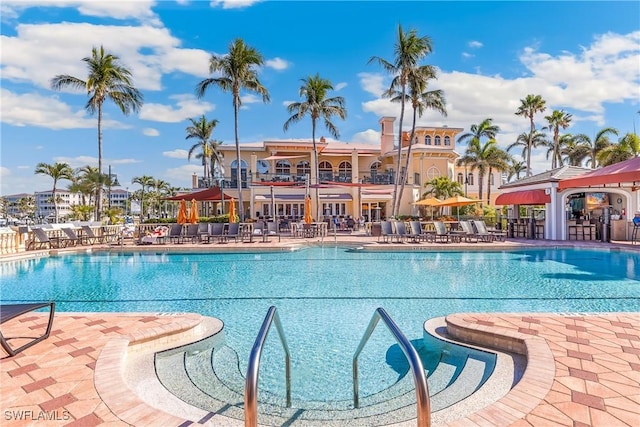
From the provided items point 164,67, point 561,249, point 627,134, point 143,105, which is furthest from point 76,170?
point 627,134

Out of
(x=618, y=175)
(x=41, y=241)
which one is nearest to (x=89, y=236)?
(x=41, y=241)

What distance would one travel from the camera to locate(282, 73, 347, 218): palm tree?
3130 cm

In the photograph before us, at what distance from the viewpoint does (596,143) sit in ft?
142

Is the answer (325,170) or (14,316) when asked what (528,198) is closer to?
(325,170)

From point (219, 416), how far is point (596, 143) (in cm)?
5336

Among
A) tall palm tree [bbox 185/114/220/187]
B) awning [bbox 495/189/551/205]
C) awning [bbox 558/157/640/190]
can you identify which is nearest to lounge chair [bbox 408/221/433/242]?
awning [bbox 495/189/551/205]

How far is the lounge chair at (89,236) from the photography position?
71.8 feet

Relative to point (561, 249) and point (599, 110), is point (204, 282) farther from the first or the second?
point (599, 110)

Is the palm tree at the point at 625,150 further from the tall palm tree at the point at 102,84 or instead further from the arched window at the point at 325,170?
the tall palm tree at the point at 102,84

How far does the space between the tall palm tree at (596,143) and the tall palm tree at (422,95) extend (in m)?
23.2

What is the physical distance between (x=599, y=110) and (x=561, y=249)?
30582 millimetres

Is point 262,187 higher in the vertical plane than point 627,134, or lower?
lower

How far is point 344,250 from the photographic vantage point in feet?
64.2

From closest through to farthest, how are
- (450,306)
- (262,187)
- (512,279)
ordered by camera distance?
(450,306) < (512,279) < (262,187)
